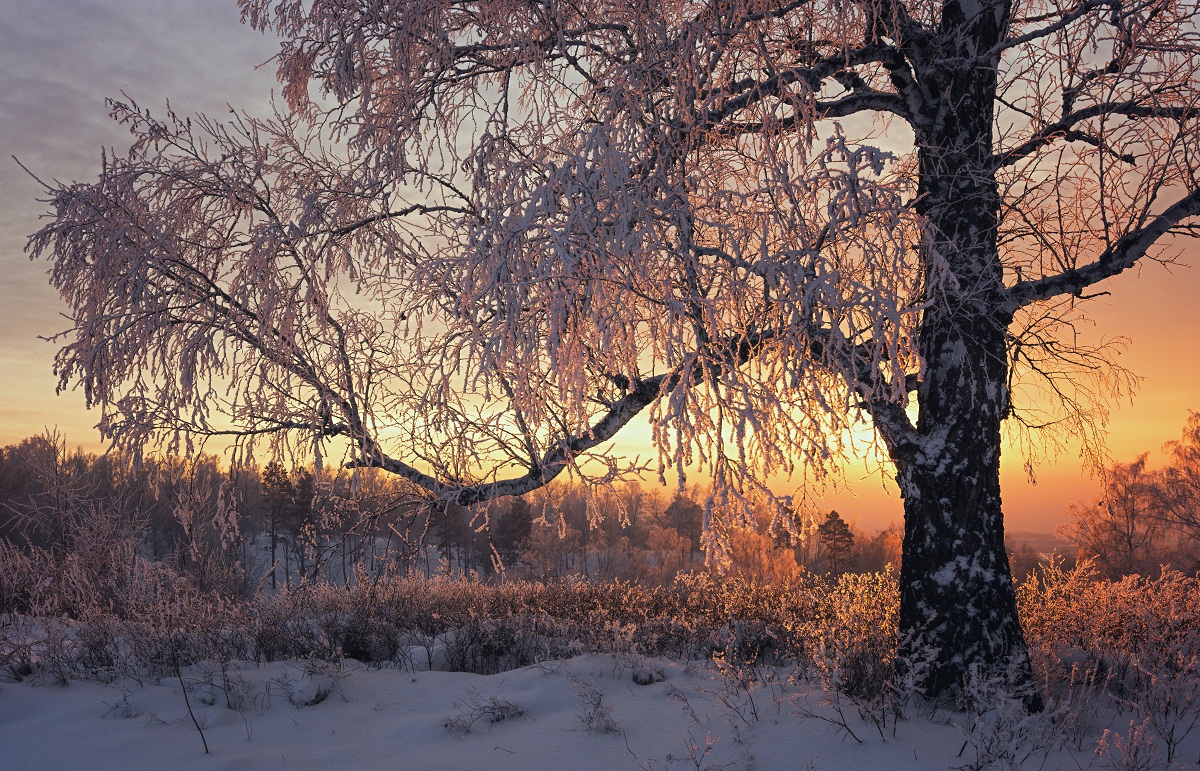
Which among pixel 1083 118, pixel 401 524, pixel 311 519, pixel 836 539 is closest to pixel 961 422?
pixel 1083 118

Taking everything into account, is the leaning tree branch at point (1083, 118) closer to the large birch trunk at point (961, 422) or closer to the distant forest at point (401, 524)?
the large birch trunk at point (961, 422)

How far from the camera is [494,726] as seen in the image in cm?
502

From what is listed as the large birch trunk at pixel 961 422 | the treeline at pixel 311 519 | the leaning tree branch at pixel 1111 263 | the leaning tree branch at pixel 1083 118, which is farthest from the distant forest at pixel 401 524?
the leaning tree branch at pixel 1083 118

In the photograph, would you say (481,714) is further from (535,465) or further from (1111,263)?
(1111,263)

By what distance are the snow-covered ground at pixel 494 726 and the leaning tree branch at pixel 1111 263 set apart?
306 cm

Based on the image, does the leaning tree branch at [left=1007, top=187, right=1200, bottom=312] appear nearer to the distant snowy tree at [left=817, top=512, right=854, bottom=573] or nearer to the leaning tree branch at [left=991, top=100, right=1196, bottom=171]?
the leaning tree branch at [left=991, top=100, right=1196, bottom=171]

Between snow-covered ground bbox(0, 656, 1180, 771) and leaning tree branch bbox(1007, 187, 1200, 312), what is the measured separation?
3057 millimetres

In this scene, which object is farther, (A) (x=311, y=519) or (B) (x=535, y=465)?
(A) (x=311, y=519)

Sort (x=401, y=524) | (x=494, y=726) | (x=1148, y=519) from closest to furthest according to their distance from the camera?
(x=494, y=726) → (x=401, y=524) → (x=1148, y=519)

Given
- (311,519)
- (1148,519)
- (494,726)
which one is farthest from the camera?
(1148,519)

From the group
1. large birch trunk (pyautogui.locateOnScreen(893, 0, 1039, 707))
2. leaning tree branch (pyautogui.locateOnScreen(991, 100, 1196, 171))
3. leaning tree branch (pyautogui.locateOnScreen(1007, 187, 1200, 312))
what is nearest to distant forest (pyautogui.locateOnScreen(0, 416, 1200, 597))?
large birch trunk (pyautogui.locateOnScreen(893, 0, 1039, 707))

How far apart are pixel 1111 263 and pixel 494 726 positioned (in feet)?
18.8

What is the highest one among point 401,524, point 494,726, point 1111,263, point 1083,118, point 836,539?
point 1083,118

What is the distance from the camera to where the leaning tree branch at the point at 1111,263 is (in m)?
5.18
